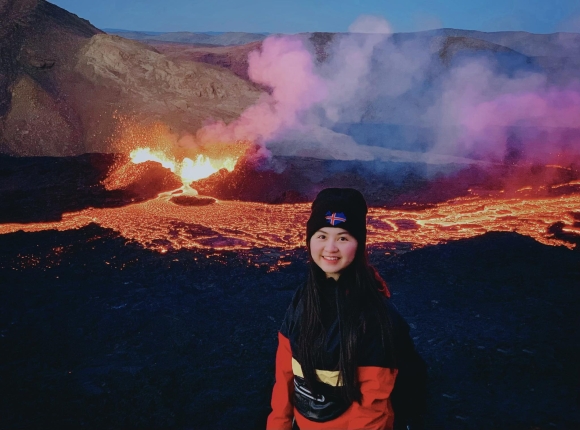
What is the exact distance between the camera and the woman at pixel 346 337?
6.93ft

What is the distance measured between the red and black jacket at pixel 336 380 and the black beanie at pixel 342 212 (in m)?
0.33

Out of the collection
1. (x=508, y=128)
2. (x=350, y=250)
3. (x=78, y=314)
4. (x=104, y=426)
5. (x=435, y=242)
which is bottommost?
(x=104, y=426)

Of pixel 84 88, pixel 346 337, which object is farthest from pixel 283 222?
pixel 84 88

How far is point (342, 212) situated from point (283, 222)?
691cm

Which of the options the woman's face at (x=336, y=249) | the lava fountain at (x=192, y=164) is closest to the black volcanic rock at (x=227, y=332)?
the woman's face at (x=336, y=249)

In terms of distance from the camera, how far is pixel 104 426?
11.3 feet

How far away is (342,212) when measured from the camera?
2141 millimetres

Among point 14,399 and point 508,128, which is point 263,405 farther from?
point 508,128

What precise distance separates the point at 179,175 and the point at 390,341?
39.7ft

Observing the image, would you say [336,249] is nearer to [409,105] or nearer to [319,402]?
[319,402]

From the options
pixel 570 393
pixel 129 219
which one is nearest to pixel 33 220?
pixel 129 219

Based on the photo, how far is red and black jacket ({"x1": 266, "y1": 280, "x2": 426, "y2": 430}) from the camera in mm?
2115

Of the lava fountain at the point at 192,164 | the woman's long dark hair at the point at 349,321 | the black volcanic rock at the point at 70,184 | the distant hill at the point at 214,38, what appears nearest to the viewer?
the woman's long dark hair at the point at 349,321

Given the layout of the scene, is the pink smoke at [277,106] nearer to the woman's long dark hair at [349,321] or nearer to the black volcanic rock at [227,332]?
the black volcanic rock at [227,332]
